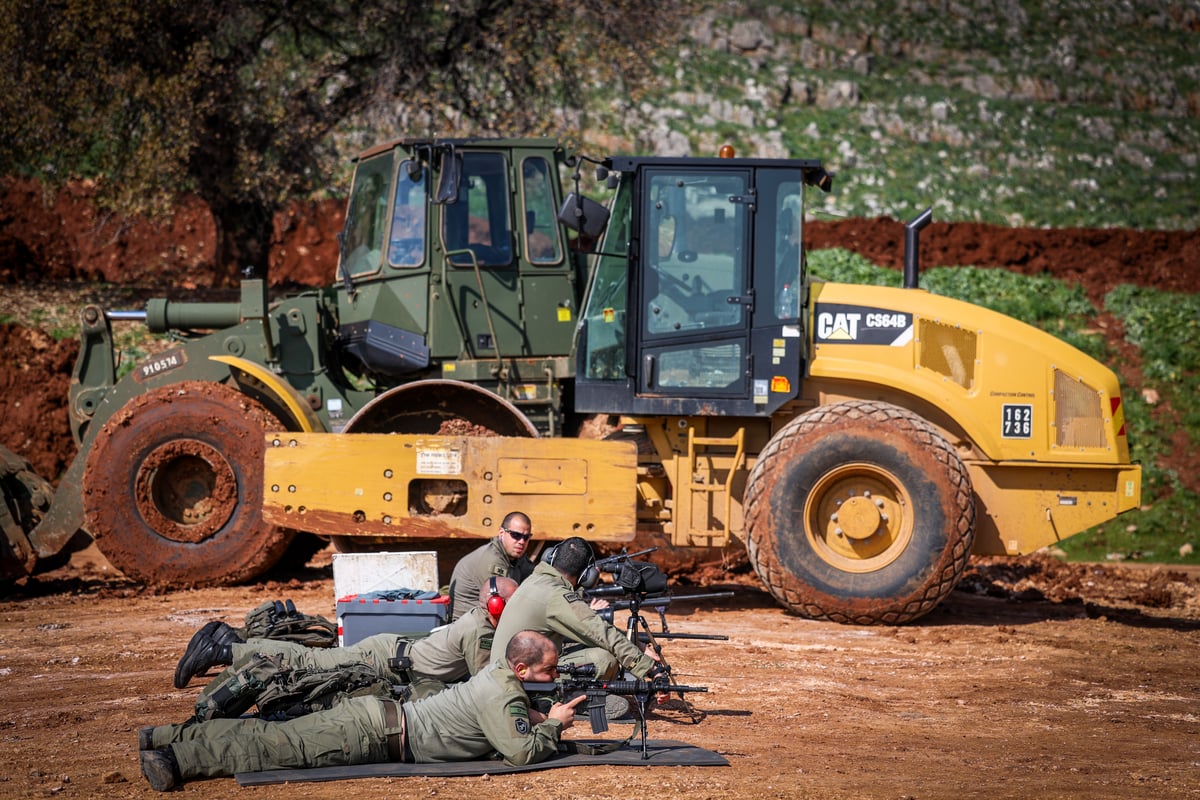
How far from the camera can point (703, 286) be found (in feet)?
35.3

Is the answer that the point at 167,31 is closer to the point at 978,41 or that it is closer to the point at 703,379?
the point at 703,379

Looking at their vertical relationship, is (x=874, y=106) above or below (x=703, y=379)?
above

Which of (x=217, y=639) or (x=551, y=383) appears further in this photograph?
(x=551, y=383)

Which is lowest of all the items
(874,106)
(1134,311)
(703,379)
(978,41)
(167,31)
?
(703,379)

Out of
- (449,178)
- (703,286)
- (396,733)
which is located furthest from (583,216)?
(396,733)

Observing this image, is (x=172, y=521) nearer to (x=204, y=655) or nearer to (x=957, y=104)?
(x=204, y=655)

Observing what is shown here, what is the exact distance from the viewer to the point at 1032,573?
555 inches

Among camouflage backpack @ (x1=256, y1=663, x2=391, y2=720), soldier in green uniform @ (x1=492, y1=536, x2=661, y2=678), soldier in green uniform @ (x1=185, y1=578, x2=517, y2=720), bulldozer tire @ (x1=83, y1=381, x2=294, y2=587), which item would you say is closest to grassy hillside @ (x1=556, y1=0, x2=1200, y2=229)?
bulldozer tire @ (x1=83, y1=381, x2=294, y2=587)

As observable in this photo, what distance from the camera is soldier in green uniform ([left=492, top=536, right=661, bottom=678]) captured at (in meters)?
7.17

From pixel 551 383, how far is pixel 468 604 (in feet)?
10.9

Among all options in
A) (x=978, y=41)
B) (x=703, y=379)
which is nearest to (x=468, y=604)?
(x=703, y=379)

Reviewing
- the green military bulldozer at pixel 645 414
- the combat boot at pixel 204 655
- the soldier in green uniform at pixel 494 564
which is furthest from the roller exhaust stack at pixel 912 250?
the combat boot at pixel 204 655

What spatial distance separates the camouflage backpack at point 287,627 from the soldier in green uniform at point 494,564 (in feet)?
3.56

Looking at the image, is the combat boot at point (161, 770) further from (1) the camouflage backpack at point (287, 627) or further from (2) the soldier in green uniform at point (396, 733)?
(1) the camouflage backpack at point (287, 627)
